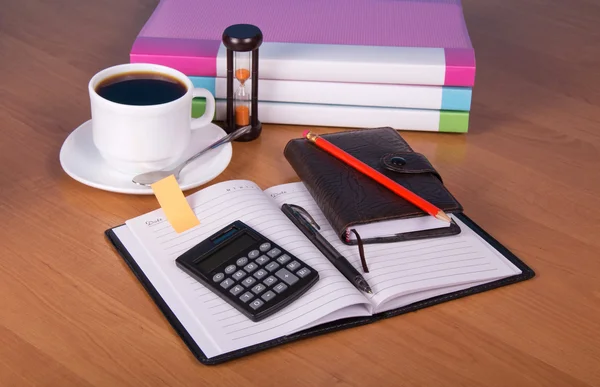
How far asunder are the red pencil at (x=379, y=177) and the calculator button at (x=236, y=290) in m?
0.25

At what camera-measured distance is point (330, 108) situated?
4.28ft

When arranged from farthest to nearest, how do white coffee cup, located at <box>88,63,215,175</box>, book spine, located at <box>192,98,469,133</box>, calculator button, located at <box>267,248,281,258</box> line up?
book spine, located at <box>192,98,469,133</box>
white coffee cup, located at <box>88,63,215,175</box>
calculator button, located at <box>267,248,281,258</box>

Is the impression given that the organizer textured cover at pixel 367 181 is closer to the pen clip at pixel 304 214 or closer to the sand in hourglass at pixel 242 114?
the pen clip at pixel 304 214

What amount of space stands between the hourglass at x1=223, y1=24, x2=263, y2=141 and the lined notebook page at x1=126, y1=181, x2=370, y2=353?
19 cm

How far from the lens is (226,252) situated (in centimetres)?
99

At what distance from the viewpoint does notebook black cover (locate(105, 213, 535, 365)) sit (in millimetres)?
880

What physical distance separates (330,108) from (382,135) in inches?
5.2

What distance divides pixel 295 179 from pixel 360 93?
190 mm

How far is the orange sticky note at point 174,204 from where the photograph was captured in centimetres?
105

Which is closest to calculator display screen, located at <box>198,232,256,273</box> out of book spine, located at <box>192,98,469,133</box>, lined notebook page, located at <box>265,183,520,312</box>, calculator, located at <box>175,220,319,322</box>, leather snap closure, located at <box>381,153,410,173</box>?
calculator, located at <box>175,220,319,322</box>

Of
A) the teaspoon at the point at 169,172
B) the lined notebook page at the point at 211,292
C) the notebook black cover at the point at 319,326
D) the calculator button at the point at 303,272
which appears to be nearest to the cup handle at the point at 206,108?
the teaspoon at the point at 169,172

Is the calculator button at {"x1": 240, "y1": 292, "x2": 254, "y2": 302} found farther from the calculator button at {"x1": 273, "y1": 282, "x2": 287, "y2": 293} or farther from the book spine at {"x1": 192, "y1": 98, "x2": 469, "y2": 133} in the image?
the book spine at {"x1": 192, "y1": 98, "x2": 469, "y2": 133}

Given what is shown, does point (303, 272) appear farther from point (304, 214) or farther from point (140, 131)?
point (140, 131)

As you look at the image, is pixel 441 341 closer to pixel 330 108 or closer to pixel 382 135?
pixel 382 135
